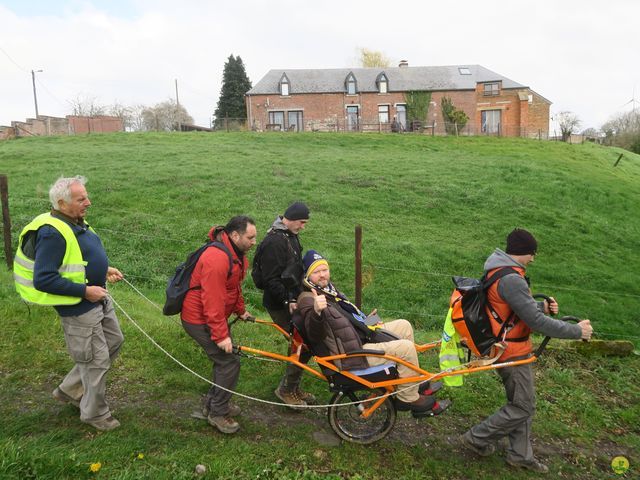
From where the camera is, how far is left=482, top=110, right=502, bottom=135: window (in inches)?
1661

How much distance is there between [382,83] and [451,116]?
7.13 meters

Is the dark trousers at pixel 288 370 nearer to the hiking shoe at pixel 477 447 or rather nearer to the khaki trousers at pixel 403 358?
the khaki trousers at pixel 403 358

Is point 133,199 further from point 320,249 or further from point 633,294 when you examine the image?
point 633,294

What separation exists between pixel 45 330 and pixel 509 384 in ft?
17.5

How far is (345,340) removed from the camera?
13.3 ft

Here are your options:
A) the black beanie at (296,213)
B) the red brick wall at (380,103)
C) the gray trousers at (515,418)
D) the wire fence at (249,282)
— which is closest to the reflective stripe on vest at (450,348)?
the gray trousers at (515,418)

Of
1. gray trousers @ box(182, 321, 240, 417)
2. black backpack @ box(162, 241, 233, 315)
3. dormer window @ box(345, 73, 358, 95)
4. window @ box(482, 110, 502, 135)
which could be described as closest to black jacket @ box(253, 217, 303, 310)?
black backpack @ box(162, 241, 233, 315)

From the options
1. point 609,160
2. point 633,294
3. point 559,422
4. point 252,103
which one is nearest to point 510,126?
point 609,160

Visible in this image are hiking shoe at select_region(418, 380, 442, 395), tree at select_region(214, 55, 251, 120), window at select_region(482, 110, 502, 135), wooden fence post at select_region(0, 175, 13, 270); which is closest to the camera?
hiking shoe at select_region(418, 380, 442, 395)

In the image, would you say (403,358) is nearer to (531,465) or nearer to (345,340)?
(345,340)

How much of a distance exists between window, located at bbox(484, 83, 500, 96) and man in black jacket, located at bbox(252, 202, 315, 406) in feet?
139

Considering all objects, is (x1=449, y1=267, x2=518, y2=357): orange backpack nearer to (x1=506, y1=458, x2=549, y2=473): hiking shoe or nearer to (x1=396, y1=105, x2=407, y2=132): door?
(x1=506, y1=458, x2=549, y2=473): hiking shoe

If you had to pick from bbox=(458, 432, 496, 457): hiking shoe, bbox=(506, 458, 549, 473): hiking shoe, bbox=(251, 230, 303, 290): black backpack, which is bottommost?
bbox=(506, 458, 549, 473): hiking shoe

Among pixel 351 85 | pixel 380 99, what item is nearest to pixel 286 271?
pixel 380 99
